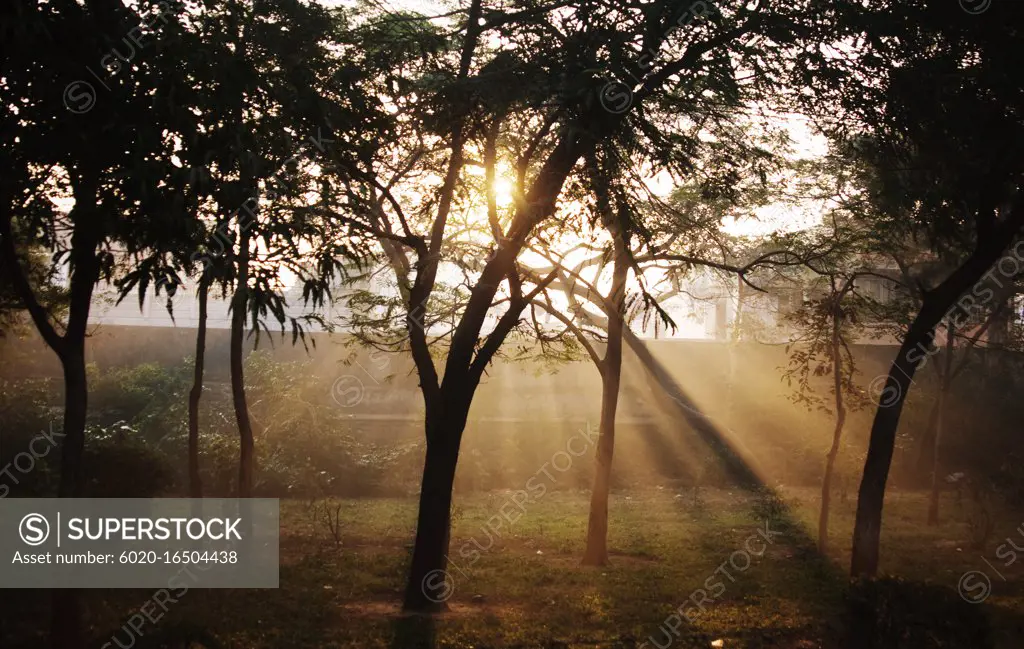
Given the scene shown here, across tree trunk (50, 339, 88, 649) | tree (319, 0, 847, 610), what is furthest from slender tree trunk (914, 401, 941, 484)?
tree trunk (50, 339, 88, 649)

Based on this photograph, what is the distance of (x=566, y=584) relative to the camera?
13.3m

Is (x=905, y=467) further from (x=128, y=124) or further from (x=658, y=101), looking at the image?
(x=128, y=124)

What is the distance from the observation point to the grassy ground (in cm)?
987

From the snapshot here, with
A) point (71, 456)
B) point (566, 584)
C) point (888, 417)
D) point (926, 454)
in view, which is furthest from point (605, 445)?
point (926, 454)

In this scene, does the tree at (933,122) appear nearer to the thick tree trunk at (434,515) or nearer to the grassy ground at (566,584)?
the grassy ground at (566,584)

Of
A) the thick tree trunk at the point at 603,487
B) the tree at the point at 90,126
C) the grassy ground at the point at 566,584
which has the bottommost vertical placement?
the grassy ground at the point at 566,584

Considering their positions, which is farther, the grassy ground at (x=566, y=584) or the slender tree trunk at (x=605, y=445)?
the slender tree trunk at (x=605, y=445)

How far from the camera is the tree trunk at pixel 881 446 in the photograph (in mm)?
11547

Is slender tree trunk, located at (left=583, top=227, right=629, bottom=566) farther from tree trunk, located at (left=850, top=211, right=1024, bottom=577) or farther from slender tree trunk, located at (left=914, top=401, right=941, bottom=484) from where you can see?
slender tree trunk, located at (left=914, top=401, right=941, bottom=484)

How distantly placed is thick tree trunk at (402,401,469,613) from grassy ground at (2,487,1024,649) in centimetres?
42

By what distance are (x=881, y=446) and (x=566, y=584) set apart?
5.05 m

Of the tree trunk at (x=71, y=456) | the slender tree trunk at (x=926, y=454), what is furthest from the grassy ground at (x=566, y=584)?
the slender tree trunk at (x=926, y=454)

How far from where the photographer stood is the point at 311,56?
389 inches

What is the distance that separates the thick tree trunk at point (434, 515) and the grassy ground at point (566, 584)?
16.5 inches
